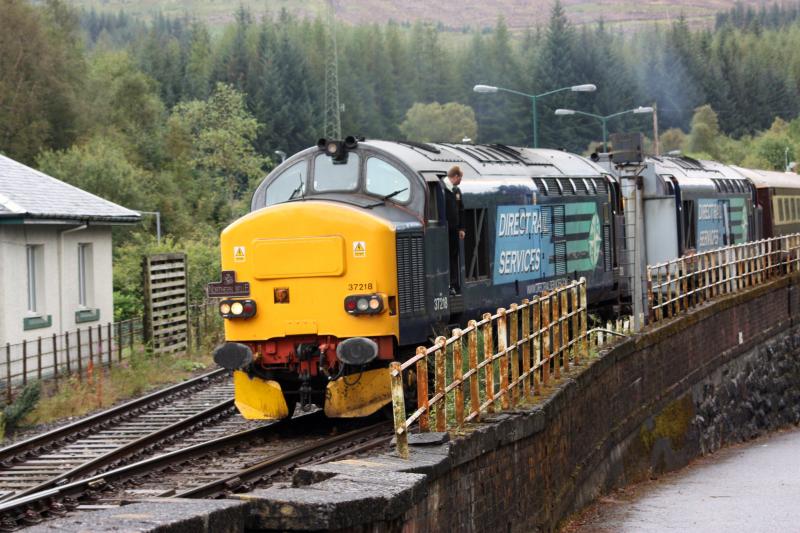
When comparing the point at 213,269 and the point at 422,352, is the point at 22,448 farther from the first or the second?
the point at 213,269

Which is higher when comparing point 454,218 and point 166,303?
point 454,218

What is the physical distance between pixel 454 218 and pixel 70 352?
38.5ft

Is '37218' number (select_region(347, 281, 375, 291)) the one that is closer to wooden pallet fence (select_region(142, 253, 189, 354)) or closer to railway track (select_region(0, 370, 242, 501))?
railway track (select_region(0, 370, 242, 501))

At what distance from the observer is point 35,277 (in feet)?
78.6

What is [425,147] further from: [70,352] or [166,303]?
[166,303]

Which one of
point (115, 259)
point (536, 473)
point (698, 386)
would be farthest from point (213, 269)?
point (536, 473)

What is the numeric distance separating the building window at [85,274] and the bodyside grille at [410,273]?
13332mm

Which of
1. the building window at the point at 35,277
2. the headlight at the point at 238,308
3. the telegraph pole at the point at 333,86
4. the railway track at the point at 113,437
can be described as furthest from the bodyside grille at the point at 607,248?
the telegraph pole at the point at 333,86

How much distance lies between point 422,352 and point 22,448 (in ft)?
23.7

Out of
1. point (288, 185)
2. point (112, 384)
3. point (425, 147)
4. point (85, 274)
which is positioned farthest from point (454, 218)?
point (85, 274)

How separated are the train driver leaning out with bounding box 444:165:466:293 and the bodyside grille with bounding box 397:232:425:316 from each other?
92 centimetres

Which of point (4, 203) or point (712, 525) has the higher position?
point (4, 203)

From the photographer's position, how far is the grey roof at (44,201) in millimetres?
22797

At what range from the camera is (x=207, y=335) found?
29.3 metres
